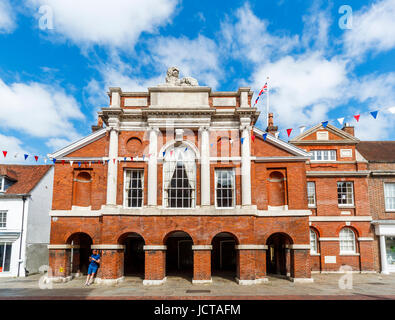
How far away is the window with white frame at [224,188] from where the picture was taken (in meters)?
18.3

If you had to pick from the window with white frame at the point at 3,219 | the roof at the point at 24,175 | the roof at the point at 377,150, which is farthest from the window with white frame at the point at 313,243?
the window with white frame at the point at 3,219

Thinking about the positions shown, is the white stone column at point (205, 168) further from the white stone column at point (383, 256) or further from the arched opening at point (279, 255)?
the white stone column at point (383, 256)

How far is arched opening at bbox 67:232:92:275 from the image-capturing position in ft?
61.7

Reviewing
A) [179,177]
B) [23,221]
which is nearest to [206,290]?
[179,177]

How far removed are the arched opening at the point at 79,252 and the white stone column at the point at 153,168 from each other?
16.3 feet

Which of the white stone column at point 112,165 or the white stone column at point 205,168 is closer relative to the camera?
the white stone column at point 205,168

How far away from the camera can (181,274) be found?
2006 cm

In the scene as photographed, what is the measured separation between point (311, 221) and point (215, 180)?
847 cm

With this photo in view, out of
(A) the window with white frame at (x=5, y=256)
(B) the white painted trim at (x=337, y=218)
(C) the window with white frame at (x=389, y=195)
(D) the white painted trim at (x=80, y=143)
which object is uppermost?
(D) the white painted trim at (x=80, y=143)

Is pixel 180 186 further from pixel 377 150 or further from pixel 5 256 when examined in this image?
pixel 377 150
